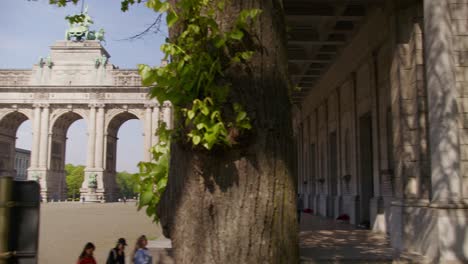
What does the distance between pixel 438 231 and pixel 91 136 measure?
251 ft

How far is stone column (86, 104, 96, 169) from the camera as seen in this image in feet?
263

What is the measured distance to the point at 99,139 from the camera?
80.1 metres

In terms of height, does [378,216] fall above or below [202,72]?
below

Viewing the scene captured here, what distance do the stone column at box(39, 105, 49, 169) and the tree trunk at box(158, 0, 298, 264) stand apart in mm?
82423

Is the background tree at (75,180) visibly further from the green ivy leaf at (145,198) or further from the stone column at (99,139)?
the green ivy leaf at (145,198)

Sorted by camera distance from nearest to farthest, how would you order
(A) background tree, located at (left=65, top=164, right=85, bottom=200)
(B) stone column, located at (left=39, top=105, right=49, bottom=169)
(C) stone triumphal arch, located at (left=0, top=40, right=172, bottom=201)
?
(B) stone column, located at (left=39, top=105, right=49, bottom=169), (C) stone triumphal arch, located at (left=0, top=40, right=172, bottom=201), (A) background tree, located at (left=65, top=164, right=85, bottom=200)

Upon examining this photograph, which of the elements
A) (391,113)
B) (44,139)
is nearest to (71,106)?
(44,139)

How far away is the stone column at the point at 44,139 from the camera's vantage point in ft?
260

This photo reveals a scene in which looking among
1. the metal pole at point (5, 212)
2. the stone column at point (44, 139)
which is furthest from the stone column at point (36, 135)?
the metal pole at point (5, 212)

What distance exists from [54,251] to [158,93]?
13052mm

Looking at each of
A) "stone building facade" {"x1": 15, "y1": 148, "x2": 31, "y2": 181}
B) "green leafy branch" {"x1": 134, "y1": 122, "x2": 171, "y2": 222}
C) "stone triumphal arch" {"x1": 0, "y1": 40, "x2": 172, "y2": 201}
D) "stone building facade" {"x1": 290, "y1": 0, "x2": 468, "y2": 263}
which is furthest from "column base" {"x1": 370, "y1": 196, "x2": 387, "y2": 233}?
"stone building facade" {"x1": 15, "y1": 148, "x2": 31, "y2": 181}

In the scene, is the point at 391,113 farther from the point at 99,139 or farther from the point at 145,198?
the point at 99,139

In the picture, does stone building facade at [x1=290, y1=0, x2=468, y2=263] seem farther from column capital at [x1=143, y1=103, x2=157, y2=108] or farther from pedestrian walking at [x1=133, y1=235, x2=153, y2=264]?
column capital at [x1=143, y1=103, x2=157, y2=108]

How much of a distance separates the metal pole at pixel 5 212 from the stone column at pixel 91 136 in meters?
80.4
